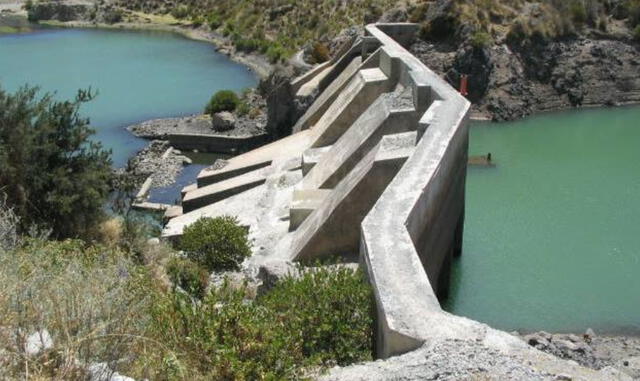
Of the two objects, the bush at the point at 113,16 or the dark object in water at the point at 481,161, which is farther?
the bush at the point at 113,16

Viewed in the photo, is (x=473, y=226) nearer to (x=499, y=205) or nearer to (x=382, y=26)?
(x=499, y=205)

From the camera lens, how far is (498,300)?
17.4 m

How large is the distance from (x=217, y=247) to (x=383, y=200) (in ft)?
19.1

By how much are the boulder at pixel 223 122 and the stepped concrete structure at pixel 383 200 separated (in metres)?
4.40

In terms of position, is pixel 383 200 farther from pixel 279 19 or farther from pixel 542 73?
pixel 279 19

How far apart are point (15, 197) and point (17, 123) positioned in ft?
5.27

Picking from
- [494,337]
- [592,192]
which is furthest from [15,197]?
[592,192]

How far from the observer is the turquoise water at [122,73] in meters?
42.1

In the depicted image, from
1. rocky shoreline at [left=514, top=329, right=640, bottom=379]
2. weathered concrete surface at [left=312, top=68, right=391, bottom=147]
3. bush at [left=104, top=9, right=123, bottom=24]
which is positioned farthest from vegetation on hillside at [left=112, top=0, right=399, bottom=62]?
rocky shoreline at [left=514, top=329, right=640, bottom=379]

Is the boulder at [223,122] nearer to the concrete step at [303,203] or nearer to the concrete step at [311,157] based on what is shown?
the concrete step at [311,157]

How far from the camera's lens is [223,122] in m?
36.4

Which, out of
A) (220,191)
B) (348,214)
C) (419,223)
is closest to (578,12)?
(220,191)

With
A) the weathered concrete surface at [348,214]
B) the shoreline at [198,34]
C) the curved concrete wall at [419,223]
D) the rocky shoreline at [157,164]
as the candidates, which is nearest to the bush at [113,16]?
the shoreline at [198,34]

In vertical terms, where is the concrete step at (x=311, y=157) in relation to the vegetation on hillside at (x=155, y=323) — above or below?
below
